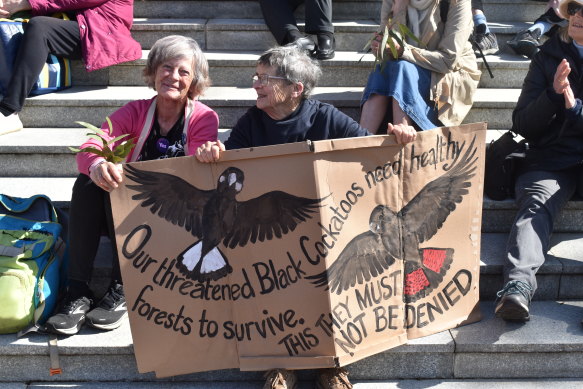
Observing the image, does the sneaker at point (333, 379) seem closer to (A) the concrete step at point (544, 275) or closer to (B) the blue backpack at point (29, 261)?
(A) the concrete step at point (544, 275)

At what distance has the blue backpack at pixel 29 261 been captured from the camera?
346 centimetres

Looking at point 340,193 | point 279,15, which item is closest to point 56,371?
point 340,193

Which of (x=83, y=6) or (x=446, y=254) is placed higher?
(x=83, y=6)

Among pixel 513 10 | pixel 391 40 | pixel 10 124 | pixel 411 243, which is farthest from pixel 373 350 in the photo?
pixel 513 10

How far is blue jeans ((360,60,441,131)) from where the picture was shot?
4406 mm

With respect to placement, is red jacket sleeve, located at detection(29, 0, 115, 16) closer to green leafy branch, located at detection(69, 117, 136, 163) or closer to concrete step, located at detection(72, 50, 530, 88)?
concrete step, located at detection(72, 50, 530, 88)

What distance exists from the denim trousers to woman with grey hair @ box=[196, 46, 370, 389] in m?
0.93

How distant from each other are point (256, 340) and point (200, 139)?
3.28ft

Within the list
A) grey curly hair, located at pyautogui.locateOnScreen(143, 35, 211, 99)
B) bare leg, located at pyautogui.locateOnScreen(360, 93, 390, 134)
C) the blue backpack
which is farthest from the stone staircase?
grey curly hair, located at pyautogui.locateOnScreen(143, 35, 211, 99)

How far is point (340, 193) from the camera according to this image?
10.8 feet

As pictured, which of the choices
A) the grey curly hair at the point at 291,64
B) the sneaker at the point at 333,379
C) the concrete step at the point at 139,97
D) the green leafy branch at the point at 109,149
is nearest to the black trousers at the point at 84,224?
the green leafy branch at the point at 109,149

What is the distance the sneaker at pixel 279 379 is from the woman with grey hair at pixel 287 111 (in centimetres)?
4

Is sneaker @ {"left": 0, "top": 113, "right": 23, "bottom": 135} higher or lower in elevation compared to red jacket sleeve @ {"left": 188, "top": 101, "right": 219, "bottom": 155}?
lower

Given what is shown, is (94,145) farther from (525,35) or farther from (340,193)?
(525,35)
